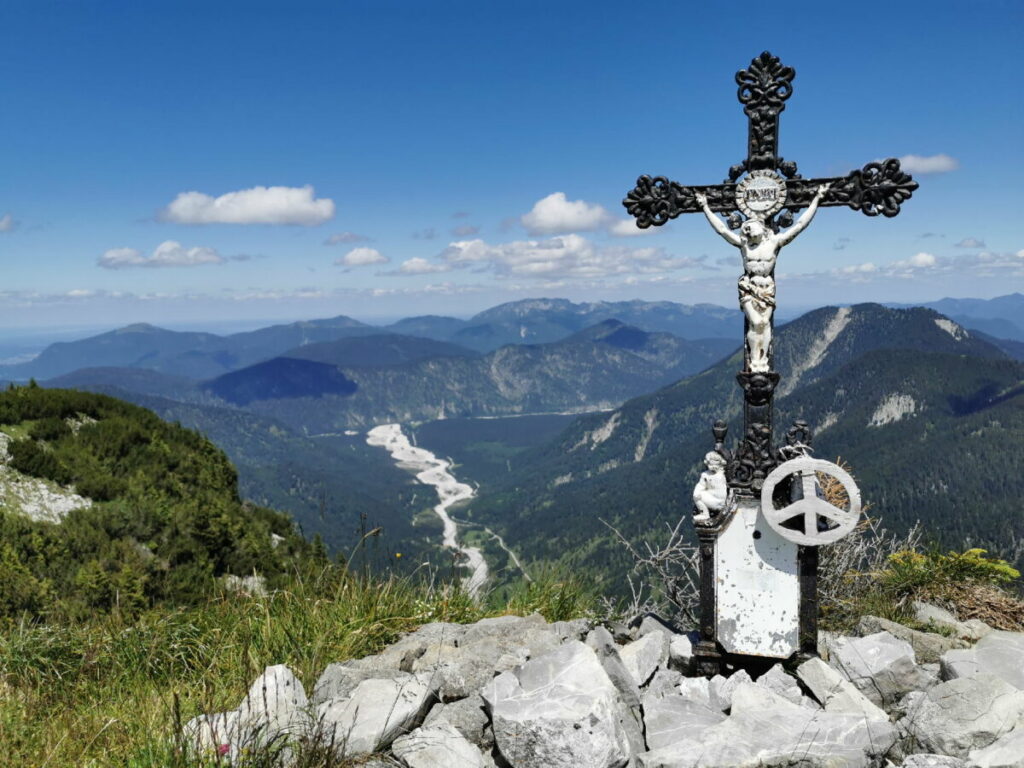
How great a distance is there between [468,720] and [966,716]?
4.46 m

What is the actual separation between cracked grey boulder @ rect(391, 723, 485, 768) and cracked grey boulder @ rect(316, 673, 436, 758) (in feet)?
0.50

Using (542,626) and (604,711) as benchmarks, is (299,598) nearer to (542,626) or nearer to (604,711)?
(542,626)

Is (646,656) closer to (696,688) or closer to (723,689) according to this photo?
(696,688)

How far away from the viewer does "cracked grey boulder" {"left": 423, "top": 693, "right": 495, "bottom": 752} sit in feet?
18.6

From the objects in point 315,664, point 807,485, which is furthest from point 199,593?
point 807,485

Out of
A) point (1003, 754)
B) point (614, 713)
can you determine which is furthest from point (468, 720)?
point (1003, 754)

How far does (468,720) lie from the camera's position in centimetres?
572

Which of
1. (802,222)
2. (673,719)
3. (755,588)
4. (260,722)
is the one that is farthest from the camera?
(802,222)

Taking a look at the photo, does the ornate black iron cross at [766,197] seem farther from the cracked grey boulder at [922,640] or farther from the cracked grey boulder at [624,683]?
the cracked grey boulder at [624,683]

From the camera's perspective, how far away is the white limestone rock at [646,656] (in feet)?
23.9

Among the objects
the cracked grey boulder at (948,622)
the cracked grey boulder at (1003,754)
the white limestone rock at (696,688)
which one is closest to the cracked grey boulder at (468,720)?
the white limestone rock at (696,688)

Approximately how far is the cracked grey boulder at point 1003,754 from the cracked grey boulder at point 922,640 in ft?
7.46

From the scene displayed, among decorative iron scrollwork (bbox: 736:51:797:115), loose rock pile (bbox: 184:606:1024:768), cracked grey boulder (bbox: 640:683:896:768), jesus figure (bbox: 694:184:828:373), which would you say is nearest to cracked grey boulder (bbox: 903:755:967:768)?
loose rock pile (bbox: 184:606:1024:768)

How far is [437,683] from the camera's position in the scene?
6035mm
